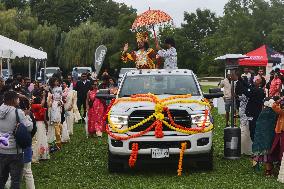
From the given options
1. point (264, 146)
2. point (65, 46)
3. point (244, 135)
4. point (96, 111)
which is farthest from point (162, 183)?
point (65, 46)

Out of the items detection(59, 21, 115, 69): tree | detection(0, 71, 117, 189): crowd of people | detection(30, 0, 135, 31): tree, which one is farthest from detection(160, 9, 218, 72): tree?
detection(0, 71, 117, 189): crowd of people

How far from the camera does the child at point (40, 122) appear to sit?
11777 millimetres

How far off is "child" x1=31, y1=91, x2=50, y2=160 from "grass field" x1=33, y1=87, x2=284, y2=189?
0.78 ft

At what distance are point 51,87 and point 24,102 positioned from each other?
553 centimetres

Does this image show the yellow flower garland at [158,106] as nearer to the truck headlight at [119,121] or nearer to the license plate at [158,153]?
the truck headlight at [119,121]

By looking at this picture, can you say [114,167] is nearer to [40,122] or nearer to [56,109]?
[40,122]

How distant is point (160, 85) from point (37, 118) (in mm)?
2600

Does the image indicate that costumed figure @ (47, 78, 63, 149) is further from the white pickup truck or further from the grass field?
the white pickup truck

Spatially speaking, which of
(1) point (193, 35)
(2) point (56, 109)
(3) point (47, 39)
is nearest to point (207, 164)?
(2) point (56, 109)

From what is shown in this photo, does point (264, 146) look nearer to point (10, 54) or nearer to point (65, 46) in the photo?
point (10, 54)

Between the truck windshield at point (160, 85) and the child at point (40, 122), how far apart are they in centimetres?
168

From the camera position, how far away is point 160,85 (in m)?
11.7

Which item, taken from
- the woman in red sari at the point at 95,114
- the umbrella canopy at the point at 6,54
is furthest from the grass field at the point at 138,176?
the umbrella canopy at the point at 6,54

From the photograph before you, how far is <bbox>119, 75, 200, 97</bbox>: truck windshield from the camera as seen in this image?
11500 mm
